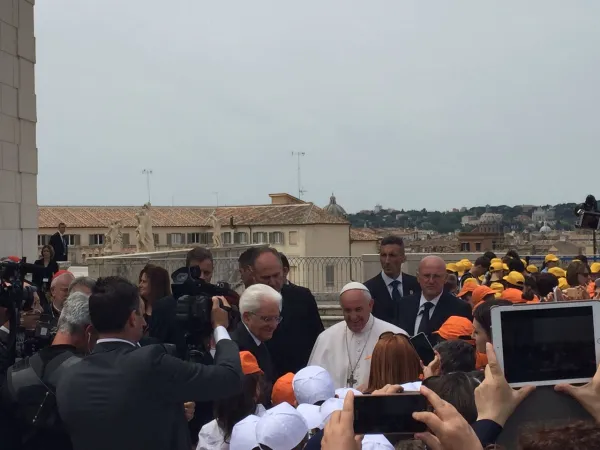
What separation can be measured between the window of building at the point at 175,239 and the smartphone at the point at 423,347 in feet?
167

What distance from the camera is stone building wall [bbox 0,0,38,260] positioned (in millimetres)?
8930

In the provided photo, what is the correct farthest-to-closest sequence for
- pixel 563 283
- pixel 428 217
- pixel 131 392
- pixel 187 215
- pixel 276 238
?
1. pixel 428 217
2. pixel 187 215
3. pixel 276 238
4. pixel 563 283
5. pixel 131 392

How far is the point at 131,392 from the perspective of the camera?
3.13 m

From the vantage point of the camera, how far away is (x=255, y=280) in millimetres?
5852

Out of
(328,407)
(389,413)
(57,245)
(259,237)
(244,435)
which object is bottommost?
(244,435)

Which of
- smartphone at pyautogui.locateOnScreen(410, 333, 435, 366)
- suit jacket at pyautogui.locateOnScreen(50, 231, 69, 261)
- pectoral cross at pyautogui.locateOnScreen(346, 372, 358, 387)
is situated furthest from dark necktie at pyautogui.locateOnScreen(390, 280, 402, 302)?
suit jacket at pyautogui.locateOnScreen(50, 231, 69, 261)

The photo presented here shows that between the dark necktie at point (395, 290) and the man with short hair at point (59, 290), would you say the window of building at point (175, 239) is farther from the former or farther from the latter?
the man with short hair at point (59, 290)

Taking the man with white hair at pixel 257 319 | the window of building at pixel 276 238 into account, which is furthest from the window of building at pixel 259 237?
the man with white hair at pixel 257 319

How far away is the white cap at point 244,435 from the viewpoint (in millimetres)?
3215

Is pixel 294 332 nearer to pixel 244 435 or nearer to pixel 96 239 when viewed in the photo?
pixel 244 435

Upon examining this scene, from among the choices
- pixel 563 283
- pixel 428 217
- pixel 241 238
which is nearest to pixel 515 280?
pixel 563 283

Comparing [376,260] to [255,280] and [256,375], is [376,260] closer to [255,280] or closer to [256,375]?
[255,280]

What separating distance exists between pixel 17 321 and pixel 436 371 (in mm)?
2306

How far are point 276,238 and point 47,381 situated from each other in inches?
1786
